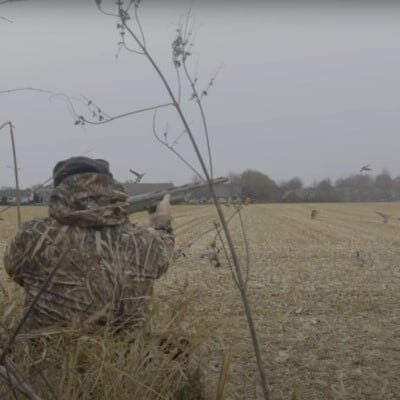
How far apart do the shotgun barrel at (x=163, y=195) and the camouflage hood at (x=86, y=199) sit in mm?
135

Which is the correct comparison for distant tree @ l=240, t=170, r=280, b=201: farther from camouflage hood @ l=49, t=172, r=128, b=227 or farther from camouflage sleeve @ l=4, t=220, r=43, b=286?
Result: camouflage sleeve @ l=4, t=220, r=43, b=286

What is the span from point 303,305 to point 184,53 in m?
7.18

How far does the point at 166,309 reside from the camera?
2953mm

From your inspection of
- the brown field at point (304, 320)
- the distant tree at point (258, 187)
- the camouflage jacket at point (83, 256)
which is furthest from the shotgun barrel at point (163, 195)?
the brown field at point (304, 320)

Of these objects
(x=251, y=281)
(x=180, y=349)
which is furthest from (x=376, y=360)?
(x=251, y=281)

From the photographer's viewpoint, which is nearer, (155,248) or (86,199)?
(86,199)

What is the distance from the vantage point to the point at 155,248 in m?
3.23

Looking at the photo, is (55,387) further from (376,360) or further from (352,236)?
(352,236)

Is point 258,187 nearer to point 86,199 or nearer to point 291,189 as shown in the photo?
point 291,189

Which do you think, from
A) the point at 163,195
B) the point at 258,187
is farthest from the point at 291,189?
the point at 163,195

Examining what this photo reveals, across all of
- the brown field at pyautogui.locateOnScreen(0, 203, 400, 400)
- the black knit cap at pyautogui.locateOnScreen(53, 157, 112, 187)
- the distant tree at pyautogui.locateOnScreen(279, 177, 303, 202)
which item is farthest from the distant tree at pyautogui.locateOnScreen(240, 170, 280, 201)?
the black knit cap at pyautogui.locateOnScreen(53, 157, 112, 187)

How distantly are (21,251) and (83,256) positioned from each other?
0.35 meters

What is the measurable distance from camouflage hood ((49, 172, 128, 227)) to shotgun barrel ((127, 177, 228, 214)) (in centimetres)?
13

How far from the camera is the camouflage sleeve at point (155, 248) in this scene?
3.17m
